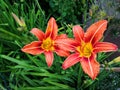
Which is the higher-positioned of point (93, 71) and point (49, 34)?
point (49, 34)

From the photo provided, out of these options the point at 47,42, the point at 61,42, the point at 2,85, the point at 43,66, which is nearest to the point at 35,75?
the point at 43,66

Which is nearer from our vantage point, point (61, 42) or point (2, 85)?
point (61, 42)

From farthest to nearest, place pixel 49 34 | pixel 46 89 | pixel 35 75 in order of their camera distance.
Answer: pixel 35 75
pixel 46 89
pixel 49 34

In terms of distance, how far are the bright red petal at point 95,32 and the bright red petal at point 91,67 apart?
0.13m

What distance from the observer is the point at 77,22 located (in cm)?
373

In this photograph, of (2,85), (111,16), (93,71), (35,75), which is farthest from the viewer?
(111,16)

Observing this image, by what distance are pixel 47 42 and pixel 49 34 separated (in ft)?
0.16

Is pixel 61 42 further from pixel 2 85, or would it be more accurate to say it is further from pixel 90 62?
pixel 2 85

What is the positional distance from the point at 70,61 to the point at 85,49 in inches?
6.2

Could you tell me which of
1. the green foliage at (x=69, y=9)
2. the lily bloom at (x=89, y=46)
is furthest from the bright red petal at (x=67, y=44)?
the green foliage at (x=69, y=9)

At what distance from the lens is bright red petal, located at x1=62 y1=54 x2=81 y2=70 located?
1824mm

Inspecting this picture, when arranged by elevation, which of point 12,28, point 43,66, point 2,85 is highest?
point 12,28

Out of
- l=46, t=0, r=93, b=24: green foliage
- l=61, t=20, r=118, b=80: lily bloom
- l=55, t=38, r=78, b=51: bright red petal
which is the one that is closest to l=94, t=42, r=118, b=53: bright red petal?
l=61, t=20, r=118, b=80: lily bloom

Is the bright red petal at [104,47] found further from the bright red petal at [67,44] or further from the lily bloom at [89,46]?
the bright red petal at [67,44]
